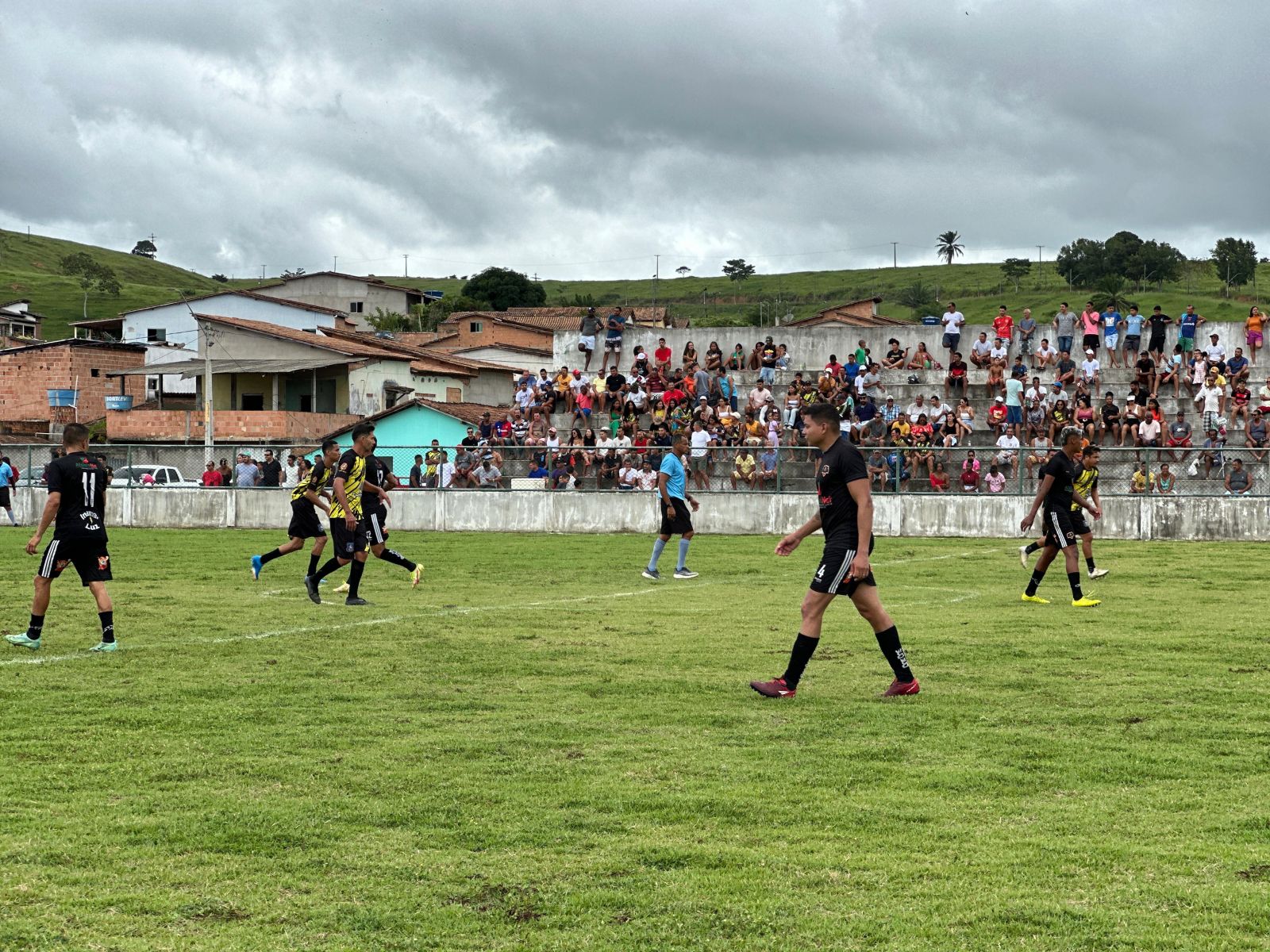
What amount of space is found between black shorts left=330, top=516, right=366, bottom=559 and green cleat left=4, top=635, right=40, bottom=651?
14.4 feet

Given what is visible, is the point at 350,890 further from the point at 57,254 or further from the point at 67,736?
the point at 57,254

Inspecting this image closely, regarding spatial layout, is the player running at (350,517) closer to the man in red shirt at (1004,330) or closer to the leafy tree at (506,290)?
the man in red shirt at (1004,330)

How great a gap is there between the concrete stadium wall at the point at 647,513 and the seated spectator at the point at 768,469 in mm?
317

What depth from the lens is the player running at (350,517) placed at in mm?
16109

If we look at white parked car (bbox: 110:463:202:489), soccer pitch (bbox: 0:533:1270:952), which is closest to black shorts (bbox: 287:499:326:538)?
soccer pitch (bbox: 0:533:1270:952)

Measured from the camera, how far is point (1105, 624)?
14398 mm

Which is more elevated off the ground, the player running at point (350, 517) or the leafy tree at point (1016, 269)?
the leafy tree at point (1016, 269)

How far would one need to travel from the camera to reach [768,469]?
100ft

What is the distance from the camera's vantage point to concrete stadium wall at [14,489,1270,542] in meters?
27.9

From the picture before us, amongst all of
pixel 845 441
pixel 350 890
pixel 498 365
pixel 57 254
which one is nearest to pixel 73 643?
pixel 845 441

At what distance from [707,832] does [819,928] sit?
1.35 meters

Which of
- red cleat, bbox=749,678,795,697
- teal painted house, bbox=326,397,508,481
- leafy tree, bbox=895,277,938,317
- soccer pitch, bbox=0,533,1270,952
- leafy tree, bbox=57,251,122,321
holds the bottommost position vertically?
soccer pitch, bbox=0,533,1270,952

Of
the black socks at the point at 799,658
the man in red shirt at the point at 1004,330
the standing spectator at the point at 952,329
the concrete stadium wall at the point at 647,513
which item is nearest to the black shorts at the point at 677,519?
the concrete stadium wall at the point at 647,513

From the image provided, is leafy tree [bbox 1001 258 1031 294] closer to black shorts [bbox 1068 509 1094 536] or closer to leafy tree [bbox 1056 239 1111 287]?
leafy tree [bbox 1056 239 1111 287]
